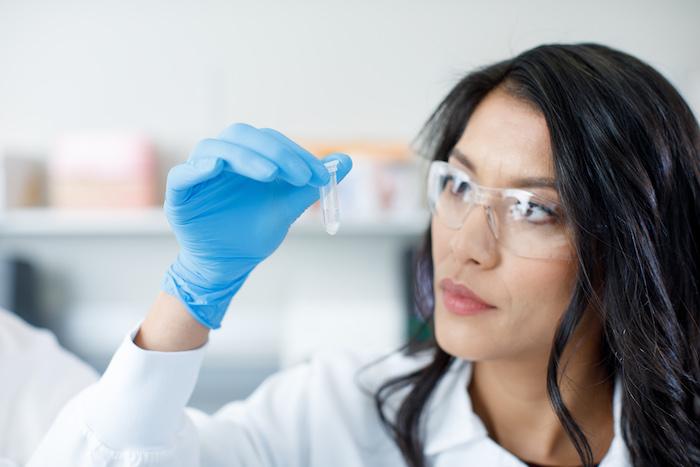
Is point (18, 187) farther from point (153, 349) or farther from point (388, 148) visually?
point (153, 349)

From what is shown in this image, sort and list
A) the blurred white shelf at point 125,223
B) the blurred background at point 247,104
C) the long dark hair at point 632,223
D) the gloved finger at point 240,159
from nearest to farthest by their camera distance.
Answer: the gloved finger at point 240,159 → the long dark hair at point 632,223 → the blurred white shelf at point 125,223 → the blurred background at point 247,104

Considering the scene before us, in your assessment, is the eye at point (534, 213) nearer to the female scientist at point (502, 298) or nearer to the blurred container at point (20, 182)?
the female scientist at point (502, 298)

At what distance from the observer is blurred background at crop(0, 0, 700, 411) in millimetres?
2438

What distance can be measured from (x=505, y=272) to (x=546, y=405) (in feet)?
0.98

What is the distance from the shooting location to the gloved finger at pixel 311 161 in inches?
29.3

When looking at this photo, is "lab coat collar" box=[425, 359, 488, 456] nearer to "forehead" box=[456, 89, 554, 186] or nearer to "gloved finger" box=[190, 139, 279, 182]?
"forehead" box=[456, 89, 554, 186]

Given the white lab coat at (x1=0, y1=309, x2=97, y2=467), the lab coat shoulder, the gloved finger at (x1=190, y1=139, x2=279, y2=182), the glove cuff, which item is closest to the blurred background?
the lab coat shoulder

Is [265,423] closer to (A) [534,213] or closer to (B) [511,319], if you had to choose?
(B) [511,319]

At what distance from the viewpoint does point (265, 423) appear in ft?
3.54

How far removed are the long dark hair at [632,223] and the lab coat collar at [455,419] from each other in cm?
2

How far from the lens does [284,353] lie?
2.55 m

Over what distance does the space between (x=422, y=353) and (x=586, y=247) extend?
1.48 ft

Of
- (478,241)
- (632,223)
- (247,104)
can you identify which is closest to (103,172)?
(247,104)

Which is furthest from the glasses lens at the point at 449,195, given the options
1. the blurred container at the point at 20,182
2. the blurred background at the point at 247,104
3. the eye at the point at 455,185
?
the blurred container at the point at 20,182
